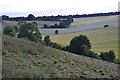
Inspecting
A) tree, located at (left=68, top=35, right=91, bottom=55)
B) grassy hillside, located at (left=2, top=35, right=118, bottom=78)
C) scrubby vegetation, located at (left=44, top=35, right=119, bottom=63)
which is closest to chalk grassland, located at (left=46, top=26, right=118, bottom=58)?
tree, located at (left=68, top=35, right=91, bottom=55)

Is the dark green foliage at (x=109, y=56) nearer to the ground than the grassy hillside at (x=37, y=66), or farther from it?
nearer to the ground

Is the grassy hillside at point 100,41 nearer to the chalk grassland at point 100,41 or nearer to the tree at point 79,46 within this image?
the chalk grassland at point 100,41

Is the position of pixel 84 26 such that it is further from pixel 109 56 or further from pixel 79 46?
pixel 109 56

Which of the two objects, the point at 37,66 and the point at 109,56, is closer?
the point at 37,66

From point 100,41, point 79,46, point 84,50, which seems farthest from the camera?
point 100,41

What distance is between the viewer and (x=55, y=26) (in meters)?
100

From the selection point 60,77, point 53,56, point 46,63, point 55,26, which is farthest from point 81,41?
point 55,26

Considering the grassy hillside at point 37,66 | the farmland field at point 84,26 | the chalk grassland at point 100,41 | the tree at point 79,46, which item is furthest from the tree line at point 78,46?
the farmland field at point 84,26

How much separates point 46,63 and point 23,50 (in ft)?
9.11

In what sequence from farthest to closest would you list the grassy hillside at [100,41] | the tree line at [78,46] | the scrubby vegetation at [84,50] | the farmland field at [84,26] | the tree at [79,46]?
the farmland field at [84,26] < the grassy hillside at [100,41] < the tree at [79,46] < the tree line at [78,46] < the scrubby vegetation at [84,50]

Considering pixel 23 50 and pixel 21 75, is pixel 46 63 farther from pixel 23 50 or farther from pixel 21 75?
pixel 21 75

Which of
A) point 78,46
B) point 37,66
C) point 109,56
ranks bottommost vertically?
Answer: point 109,56

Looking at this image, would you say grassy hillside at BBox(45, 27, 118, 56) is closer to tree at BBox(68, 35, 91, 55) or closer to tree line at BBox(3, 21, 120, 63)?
tree at BBox(68, 35, 91, 55)

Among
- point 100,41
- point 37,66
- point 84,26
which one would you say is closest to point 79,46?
point 37,66
